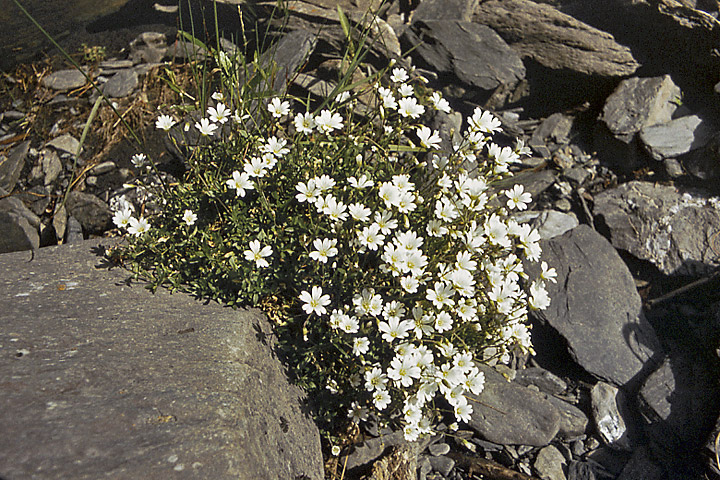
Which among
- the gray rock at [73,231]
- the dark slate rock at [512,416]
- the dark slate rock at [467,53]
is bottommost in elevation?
the dark slate rock at [512,416]

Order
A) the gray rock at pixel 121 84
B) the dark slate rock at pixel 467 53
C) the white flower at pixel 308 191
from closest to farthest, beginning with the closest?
1. the white flower at pixel 308 191
2. the gray rock at pixel 121 84
3. the dark slate rock at pixel 467 53

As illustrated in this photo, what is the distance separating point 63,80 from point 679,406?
5.91 m

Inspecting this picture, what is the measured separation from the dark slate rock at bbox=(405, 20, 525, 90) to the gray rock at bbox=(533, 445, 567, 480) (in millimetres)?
3267

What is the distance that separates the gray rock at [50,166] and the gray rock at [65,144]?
0.21ft

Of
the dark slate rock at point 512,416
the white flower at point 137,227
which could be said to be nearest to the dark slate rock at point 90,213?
the white flower at point 137,227

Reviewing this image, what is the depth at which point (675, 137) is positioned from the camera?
459cm

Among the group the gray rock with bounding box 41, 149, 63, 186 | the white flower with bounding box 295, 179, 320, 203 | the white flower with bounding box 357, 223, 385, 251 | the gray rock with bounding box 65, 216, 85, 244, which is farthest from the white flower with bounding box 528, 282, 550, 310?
the gray rock with bounding box 41, 149, 63, 186

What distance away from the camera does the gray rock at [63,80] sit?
456 centimetres

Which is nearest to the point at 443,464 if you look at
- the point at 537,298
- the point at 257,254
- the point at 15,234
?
the point at 537,298

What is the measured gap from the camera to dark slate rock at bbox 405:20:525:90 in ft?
15.3

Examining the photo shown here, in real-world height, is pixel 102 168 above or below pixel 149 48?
below

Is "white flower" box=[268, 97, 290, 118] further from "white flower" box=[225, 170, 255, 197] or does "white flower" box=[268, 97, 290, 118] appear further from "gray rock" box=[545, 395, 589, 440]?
"gray rock" box=[545, 395, 589, 440]

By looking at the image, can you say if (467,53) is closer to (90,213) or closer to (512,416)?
(512,416)

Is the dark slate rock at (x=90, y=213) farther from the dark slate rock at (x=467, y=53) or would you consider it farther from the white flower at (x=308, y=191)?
the dark slate rock at (x=467, y=53)
